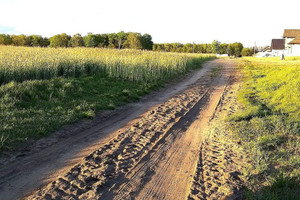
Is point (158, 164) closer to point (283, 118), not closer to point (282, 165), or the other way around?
point (282, 165)

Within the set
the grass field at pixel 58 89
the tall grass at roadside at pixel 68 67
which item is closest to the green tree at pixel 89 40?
the tall grass at roadside at pixel 68 67

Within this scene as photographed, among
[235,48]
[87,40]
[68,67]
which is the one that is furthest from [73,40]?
[235,48]

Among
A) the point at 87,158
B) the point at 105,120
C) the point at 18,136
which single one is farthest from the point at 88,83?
the point at 87,158

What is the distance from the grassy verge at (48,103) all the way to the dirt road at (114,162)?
1.41 ft

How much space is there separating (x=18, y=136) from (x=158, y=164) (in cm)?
314

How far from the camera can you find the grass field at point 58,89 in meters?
5.84

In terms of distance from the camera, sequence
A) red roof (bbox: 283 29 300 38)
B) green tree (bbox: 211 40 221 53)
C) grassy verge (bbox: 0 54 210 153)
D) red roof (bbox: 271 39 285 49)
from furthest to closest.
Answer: green tree (bbox: 211 40 221 53) < red roof (bbox: 271 39 285 49) < red roof (bbox: 283 29 300 38) < grassy verge (bbox: 0 54 210 153)

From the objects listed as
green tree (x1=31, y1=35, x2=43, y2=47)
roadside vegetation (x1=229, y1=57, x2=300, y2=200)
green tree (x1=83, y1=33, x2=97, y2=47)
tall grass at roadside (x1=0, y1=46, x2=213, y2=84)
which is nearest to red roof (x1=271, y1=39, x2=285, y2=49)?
green tree (x1=83, y1=33, x2=97, y2=47)

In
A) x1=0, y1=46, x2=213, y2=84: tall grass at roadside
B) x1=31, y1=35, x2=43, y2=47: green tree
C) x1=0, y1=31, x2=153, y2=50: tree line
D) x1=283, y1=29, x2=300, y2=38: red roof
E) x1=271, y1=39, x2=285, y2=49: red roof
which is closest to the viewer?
x1=0, y1=46, x2=213, y2=84: tall grass at roadside

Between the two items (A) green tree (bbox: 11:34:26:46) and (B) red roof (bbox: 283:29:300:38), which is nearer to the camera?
(A) green tree (bbox: 11:34:26:46)

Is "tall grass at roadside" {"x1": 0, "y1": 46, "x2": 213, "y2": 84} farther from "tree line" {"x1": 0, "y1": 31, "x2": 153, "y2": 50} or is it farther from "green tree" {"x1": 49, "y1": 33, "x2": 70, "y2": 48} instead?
"green tree" {"x1": 49, "y1": 33, "x2": 70, "y2": 48}

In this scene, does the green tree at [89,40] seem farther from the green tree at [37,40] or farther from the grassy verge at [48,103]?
the grassy verge at [48,103]

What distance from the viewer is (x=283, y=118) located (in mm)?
6488

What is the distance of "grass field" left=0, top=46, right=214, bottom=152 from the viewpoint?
584cm
